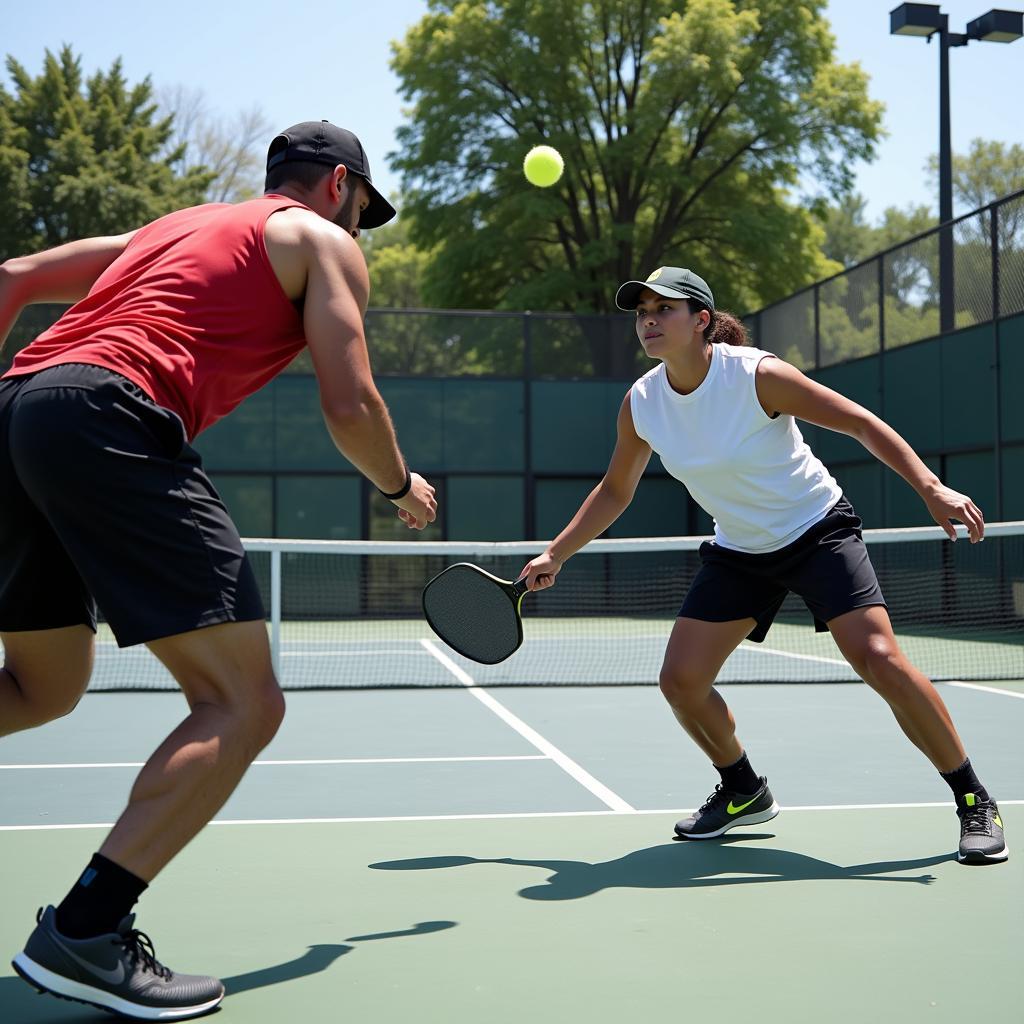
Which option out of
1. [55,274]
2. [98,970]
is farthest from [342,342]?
[98,970]

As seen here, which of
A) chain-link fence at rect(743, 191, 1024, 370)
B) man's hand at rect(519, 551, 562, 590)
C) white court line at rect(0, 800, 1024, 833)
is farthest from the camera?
chain-link fence at rect(743, 191, 1024, 370)

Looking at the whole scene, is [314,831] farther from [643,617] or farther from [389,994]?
[643,617]

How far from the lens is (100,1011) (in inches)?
105

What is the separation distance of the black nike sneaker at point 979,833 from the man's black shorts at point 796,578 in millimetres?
639

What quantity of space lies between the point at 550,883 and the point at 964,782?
1262 mm

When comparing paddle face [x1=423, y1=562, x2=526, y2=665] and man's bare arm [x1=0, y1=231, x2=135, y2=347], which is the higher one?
man's bare arm [x1=0, y1=231, x2=135, y2=347]

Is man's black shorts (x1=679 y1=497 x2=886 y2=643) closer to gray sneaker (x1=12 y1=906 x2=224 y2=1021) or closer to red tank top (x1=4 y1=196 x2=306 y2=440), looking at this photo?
red tank top (x1=4 y1=196 x2=306 y2=440)

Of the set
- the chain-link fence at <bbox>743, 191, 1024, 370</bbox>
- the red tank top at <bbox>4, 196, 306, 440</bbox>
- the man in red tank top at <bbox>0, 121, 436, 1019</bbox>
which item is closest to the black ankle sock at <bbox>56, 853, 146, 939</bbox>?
the man in red tank top at <bbox>0, 121, 436, 1019</bbox>

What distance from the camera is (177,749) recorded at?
2555 millimetres

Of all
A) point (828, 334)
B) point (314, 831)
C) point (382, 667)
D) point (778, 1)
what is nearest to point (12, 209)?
point (778, 1)

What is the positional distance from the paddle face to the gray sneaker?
1.57 m

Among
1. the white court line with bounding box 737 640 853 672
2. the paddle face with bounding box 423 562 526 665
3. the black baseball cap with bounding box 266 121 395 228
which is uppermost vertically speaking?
the black baseball cap with bounding box 266 121 395 228

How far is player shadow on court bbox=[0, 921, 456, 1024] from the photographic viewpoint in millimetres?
2645

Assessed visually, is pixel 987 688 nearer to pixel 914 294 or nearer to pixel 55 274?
pixel 55 274
